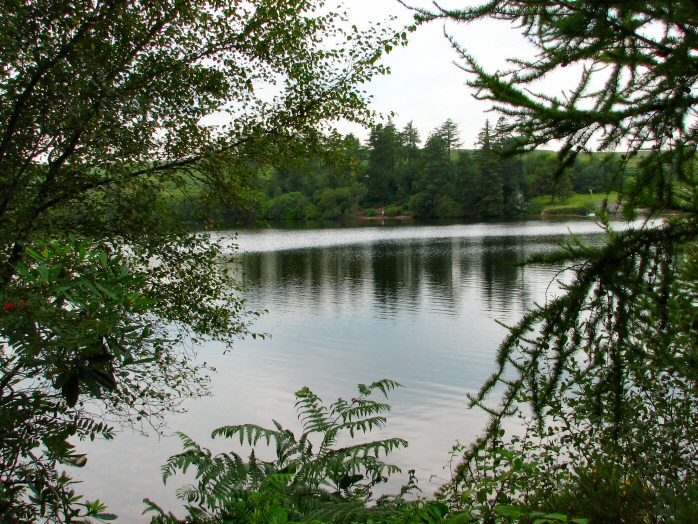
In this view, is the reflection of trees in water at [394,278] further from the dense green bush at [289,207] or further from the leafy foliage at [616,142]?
the dense green bush at [289,207]

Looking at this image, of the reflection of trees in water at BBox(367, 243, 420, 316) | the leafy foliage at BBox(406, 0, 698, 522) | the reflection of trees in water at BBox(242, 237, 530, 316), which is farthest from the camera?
the reflection of trees in water at BBox(242, 237, 530, 316)

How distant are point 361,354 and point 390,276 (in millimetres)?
14595

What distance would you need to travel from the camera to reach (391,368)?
1471cm

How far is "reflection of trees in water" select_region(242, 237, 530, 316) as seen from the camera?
78.0 feet

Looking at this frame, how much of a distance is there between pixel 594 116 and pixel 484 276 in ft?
88.6

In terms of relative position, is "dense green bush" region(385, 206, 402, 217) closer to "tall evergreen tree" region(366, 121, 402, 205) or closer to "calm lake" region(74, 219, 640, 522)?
"tall evergreen tree" region(366, 121, 402, 205)

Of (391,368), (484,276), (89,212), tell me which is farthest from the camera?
(484,276)

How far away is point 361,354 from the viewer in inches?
638

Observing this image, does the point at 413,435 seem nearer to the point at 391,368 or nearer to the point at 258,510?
the point at 391,368

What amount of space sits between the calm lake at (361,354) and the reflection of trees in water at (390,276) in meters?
0.09

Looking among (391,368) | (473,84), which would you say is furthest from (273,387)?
(473,84)

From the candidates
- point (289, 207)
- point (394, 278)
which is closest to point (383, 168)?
point (289, 207)

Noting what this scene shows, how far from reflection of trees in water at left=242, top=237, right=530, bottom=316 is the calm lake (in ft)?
0.30

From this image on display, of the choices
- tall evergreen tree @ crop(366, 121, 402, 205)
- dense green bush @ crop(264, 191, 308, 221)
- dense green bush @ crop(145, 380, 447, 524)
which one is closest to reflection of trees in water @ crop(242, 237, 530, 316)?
dense green bush @ crop(145, 380, 447, 524)
